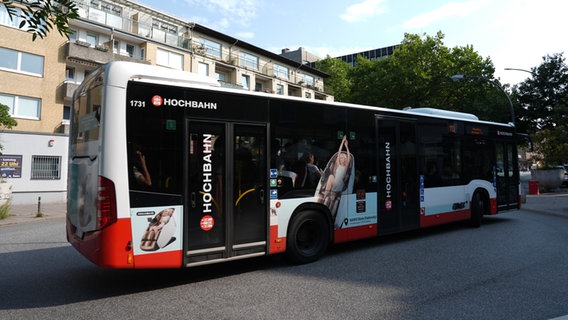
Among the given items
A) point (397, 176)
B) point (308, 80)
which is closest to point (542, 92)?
point (308, 80)

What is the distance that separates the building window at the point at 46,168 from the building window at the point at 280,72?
1040 inches

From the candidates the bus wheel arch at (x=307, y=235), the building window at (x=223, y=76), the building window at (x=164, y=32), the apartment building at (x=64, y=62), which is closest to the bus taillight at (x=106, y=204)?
the bus wheel arch at (x=307, y=235)

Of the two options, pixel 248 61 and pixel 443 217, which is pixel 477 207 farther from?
pixel 248 61

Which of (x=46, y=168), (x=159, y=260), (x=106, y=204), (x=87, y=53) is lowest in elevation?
(x=159, y=260)

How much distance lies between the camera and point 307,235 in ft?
21.9

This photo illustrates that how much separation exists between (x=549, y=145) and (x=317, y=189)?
2361cm

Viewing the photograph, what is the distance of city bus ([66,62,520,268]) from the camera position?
474 cm

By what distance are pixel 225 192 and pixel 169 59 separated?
93.8 feet

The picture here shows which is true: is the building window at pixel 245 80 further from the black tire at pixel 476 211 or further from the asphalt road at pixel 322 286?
the asphalt road at pixel 322 286

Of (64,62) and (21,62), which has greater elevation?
(64,62)

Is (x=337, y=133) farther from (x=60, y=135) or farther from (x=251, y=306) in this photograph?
(x=60, y=135)

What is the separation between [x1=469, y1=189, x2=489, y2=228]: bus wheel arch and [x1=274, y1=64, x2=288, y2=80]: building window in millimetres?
34196

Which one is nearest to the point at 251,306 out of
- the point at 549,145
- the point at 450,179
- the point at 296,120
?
the point at 296,120

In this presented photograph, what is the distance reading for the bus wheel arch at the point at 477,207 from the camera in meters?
10.0
